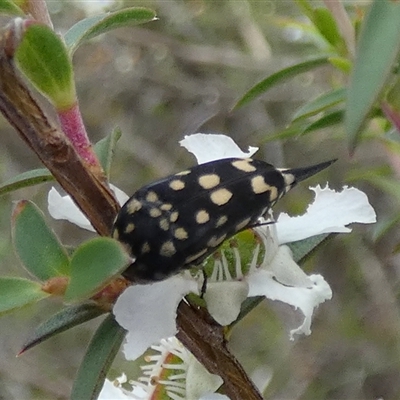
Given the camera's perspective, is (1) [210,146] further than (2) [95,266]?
Yes

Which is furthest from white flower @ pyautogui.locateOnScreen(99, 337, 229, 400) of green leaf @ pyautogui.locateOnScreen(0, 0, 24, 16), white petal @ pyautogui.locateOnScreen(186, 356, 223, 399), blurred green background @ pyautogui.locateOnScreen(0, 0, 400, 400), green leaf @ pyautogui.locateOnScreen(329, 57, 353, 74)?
blurred green background @ pyautogui.locateOnScreen(0, 0, 400, 400)

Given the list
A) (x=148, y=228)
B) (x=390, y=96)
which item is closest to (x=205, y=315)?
(x=148, y=228)

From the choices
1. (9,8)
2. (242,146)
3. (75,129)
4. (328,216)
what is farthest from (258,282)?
(242,146)

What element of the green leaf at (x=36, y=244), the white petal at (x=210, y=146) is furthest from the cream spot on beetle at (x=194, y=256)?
the white petal at (x=210, y=146)

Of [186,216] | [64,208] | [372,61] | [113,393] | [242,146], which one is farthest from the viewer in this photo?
[242,146]

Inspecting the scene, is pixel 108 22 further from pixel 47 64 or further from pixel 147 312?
pixel 147 312

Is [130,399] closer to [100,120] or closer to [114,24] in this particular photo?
[114,24]

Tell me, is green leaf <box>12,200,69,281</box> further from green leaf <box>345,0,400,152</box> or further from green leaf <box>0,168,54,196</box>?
green leaf <box>345,0,400,152</box>
